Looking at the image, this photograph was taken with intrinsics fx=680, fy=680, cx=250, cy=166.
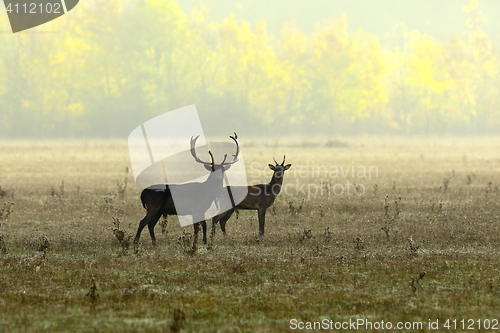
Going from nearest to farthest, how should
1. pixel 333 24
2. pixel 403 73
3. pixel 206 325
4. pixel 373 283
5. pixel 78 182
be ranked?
1. pixel 206 325
2. pixel 373 283
3. pixel 78 182
4. pixel 333 24
5. pixel 403 73

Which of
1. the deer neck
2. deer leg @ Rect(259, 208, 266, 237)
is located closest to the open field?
deer leg @ Rect(259, 208, 266, 237)

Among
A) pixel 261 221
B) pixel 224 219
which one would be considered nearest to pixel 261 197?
pixel 261 221

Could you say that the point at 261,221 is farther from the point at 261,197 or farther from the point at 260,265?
the point at 260,265

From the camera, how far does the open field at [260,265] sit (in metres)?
9.88

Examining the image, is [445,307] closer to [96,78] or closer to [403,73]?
[96,78]

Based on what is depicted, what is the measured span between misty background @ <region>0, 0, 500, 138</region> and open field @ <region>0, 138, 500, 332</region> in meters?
53.5

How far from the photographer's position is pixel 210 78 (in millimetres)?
87125

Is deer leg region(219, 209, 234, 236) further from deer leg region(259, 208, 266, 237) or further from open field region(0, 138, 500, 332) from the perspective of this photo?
deer leg region(259, 208, 266, 237)

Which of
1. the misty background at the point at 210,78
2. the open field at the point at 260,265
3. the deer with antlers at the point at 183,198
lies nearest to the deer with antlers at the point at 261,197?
the open field at the point at 260,265

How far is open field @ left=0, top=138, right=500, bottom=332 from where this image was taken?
988 centimetres

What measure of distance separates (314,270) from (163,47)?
2860 inches

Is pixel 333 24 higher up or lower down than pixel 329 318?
higher up

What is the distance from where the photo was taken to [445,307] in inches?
406

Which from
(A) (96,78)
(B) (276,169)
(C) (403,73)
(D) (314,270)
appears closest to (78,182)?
(B) (276,169)
